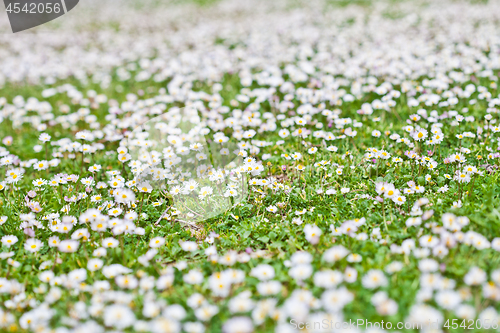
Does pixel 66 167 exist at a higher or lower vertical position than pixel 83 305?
lower

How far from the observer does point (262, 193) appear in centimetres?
378

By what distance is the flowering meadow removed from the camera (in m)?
2.34

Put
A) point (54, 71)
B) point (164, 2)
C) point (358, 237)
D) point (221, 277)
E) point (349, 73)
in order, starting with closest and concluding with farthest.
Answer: point (221, 277), point (358, 237), point (349, 73), point (54, 71), point (164, 2)

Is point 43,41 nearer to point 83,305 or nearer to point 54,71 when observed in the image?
point 54,71

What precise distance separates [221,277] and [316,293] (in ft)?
1.92

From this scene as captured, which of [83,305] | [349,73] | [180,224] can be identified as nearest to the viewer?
[83,305]

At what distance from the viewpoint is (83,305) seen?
7.79ft

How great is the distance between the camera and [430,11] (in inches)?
424

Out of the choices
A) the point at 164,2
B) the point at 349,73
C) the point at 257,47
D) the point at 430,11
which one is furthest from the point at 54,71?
the point at 164,2

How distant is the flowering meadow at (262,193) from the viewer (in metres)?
2.34

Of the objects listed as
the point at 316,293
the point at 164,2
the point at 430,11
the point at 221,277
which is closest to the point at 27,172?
the point at 221,277

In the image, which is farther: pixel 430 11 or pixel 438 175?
pixel 430 11

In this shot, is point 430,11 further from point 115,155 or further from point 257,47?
point 115,155

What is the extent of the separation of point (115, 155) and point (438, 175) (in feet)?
11.6
